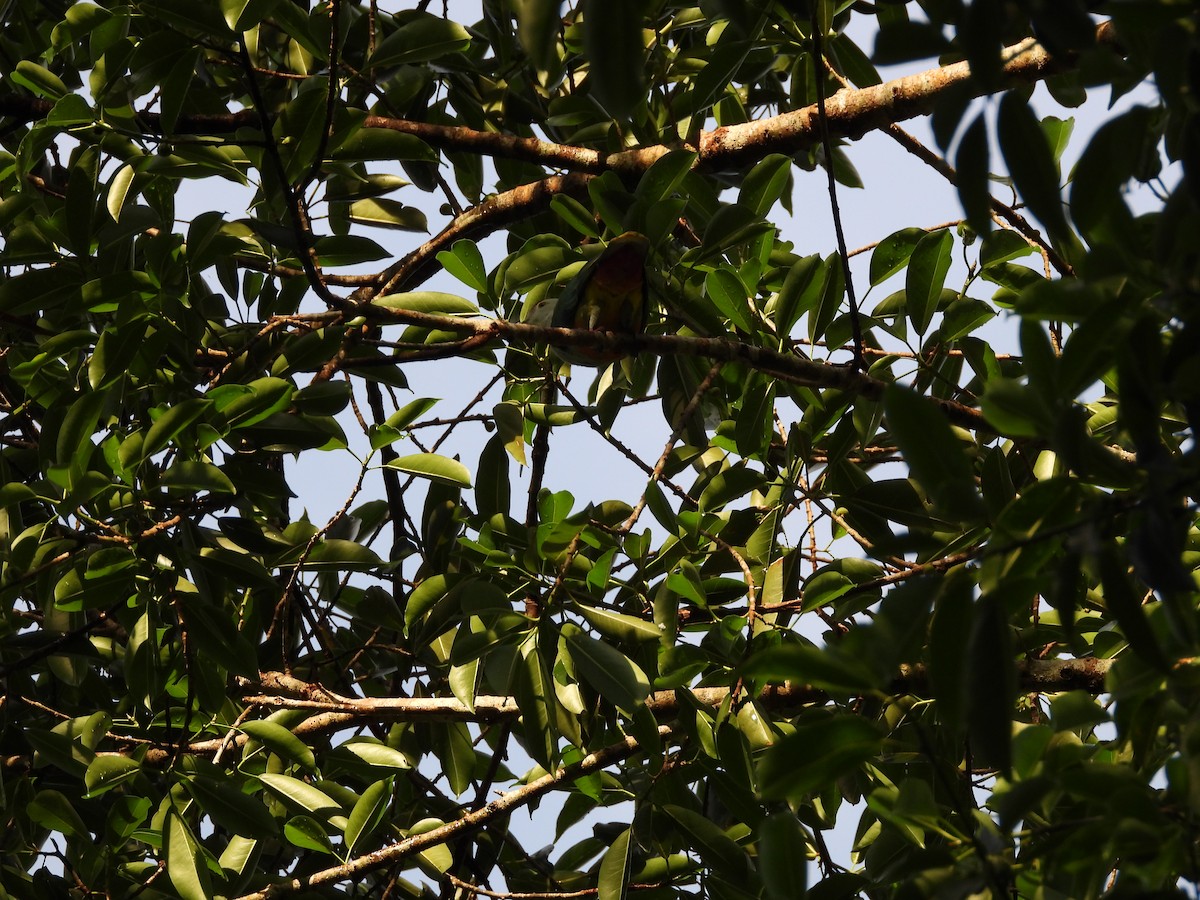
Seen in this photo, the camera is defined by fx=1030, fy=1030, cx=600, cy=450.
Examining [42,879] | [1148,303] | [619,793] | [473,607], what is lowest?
[42,879]

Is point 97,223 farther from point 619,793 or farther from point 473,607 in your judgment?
point 619,793

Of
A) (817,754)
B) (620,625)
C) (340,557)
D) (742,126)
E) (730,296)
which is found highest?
(742,126)

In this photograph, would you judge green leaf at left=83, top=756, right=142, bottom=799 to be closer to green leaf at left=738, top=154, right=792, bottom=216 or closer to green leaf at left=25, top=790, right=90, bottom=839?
green leaf at left=25, top=790, right=90, bottom=839

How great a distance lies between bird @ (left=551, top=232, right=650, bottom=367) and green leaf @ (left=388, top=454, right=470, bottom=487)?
343 mm

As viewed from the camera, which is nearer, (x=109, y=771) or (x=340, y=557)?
(x=109, y=771)

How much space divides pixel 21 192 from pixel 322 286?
980mm

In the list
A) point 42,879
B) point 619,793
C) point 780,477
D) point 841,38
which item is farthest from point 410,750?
point 841,38

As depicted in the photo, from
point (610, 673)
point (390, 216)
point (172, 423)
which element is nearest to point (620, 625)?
point (610, 673)

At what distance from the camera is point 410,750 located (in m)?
2.68

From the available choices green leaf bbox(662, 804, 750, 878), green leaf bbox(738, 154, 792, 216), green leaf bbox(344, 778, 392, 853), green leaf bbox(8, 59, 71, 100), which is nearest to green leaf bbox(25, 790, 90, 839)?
green leaf bbox(344, 778, 392, 853)

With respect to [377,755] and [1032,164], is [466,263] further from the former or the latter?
[1032,164]

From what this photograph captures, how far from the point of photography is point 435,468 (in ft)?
7.40

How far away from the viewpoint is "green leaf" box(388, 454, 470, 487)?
7.36ft

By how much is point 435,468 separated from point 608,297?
1003 mm
